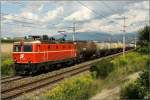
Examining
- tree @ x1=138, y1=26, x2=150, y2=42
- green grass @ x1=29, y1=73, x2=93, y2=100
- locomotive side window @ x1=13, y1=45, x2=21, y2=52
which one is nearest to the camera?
green grass @ x1=29, y1=73, x2=93, y2=100

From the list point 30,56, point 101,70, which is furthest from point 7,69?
point 101,70

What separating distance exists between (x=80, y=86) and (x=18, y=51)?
435 inches

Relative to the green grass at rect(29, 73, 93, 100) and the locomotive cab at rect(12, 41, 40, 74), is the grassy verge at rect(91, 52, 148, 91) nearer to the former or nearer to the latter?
the green grass at rect(29, 73, 93, 100)

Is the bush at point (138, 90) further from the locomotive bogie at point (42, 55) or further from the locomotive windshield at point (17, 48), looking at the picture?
the locomotive windshield at point (17, 48)

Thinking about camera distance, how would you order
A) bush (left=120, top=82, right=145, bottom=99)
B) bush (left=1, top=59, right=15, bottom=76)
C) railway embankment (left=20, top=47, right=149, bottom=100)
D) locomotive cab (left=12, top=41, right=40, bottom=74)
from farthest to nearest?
1. bush (left=1, top=59, right=15, bottom=76)
2. locomotive cab (left=12, top=41, right=40, bottom=74)
3. bush (left=120, top=82, right=145, bottom=99)
4. railway embankment (left=20, top=47, right=149, bottom=100)

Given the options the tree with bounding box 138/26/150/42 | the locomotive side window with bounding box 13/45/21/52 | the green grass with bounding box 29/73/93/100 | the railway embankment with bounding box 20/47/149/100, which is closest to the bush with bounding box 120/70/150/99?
the railway embankment with bounding box 20/47/149/100

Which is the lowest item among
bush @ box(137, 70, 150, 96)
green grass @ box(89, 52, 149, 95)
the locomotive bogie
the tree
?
green grass @ box(89, 52, 149, 95)

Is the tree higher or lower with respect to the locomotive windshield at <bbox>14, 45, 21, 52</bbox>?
higher

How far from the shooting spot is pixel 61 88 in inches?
752

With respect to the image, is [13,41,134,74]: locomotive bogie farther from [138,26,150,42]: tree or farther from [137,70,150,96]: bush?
[138,26,150,42]: tree

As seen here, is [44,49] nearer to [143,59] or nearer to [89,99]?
[89,99]

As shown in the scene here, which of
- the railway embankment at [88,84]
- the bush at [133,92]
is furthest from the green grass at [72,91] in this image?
the bush at [133,92]

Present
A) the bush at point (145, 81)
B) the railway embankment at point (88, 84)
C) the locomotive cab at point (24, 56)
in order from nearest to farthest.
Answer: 1. the railway embankment at point (88, 84)
2. the bush at point (145, 81)
3. the locomotive cab at point (24, 56)

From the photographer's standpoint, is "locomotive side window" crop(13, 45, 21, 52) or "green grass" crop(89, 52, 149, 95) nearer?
"green grass" crop(89, 52, 149, 95)
